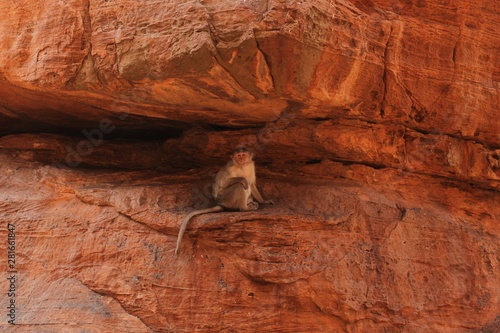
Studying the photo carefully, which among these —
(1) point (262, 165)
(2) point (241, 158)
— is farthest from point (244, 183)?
(1) point (262, 165)

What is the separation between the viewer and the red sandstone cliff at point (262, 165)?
15.3 feet

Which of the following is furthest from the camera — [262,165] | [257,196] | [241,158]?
[262,165]

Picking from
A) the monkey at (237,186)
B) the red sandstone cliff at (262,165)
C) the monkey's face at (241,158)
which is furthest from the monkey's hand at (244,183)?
the red sandstone cliff at (262,165)

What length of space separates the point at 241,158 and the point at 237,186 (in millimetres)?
398

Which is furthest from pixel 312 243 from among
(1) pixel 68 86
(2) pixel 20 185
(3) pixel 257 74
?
(2) pixel 20 185

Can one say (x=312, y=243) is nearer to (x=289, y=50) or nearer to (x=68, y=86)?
(x=289, y=50)

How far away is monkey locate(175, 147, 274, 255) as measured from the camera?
5.56 m

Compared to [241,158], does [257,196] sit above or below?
below

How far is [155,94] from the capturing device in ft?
16.3

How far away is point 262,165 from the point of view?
6539 mm

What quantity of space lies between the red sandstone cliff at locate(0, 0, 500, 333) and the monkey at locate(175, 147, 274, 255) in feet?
1.06

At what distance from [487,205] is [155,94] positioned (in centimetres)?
508

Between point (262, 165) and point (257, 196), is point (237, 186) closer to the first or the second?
point (257, 196)

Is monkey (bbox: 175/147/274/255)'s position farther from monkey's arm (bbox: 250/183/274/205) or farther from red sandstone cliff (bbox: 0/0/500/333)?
red sandstone cliff (bbox: 0/0/500/333)
